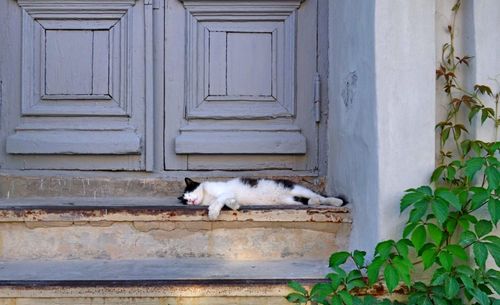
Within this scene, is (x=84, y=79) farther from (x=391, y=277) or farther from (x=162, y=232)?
(x=391, y=277)

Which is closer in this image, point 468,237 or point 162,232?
point 468,237

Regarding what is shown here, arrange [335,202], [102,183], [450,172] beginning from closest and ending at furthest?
1. [450,172]
2. [335,202]
3. [102,183]

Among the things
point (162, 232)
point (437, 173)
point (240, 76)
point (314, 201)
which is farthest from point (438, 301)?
point (240, 76)

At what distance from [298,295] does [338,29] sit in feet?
5.35

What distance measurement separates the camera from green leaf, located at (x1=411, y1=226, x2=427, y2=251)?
7.52 ft

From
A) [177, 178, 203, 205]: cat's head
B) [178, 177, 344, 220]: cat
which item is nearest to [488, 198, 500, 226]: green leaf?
[178, 177, 344, 220]: cat

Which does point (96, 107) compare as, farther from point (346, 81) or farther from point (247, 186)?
point (346, 81)

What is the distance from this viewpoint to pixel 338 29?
3.20 metres

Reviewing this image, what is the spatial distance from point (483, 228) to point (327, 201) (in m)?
0.90

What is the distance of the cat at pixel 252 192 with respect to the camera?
3.09 metres

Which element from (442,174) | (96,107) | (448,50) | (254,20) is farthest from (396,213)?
(96,107)

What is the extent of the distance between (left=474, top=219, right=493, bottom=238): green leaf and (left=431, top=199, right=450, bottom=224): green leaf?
0.50 feet

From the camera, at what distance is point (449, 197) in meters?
2.25

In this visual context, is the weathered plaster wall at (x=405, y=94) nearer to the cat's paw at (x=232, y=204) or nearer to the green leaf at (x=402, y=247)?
the green leaf at (x=402, y=247)
